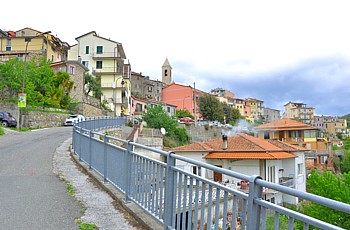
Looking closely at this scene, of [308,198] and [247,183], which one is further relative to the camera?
[247,183]

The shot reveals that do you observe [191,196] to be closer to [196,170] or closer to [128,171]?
[196,170]

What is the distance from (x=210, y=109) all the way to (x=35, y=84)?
151 feet

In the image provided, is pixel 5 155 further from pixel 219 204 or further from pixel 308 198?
pixel 308 198

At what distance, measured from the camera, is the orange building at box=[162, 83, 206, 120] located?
3389 inches

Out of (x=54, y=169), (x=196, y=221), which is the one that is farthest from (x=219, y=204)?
(x=54, y=169)

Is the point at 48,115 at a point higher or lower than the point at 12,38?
lower

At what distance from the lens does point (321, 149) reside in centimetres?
6156

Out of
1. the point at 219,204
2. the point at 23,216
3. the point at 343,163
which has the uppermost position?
the point at 219,204

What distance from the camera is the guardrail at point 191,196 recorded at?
2387 mm

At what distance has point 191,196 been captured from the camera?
3.62 metres

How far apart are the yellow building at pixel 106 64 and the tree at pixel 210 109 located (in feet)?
69.7

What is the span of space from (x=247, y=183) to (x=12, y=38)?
59.6 meters

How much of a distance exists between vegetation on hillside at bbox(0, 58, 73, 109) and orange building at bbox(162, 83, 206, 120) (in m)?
45.6

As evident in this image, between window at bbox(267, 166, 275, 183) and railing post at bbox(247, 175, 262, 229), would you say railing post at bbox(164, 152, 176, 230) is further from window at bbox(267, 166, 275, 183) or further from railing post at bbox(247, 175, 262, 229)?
window at bbox(267, 166, 275, 183)
